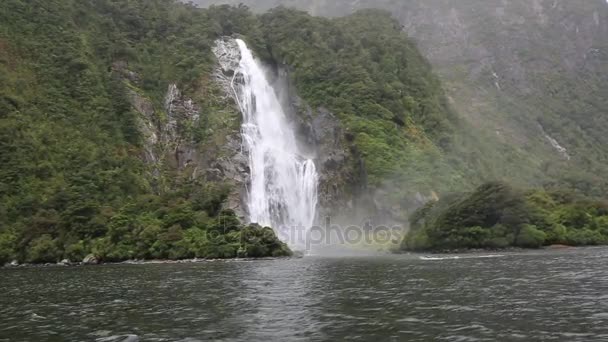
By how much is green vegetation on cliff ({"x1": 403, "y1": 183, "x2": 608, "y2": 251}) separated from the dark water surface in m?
21.2

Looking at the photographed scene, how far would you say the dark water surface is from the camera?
551 inches

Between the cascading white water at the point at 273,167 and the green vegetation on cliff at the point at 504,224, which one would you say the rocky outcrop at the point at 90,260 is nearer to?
the cascading white water at the point at 273,167

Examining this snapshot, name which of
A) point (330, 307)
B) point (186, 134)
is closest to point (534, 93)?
point (186, 134)

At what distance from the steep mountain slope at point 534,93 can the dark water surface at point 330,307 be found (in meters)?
76.2

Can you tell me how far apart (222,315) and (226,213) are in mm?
39640

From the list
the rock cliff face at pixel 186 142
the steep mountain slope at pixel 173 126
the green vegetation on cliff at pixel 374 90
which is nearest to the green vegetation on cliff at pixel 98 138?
the steep mountain slope at pixel 173 126

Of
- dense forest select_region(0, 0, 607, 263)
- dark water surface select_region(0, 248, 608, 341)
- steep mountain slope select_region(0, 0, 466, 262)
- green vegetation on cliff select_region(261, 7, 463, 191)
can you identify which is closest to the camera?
dark water surface select_region(0, 248, 608, 341)

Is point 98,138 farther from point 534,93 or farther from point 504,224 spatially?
point 534,93

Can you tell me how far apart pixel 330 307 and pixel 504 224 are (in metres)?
38.4

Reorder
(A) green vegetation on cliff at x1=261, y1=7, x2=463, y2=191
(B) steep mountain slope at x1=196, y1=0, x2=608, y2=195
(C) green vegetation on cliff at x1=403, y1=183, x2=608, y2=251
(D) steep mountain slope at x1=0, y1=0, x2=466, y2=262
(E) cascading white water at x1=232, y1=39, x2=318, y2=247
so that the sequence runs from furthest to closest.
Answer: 1. (B) steep mountain slope at x1=196, y1=0, x2=608, y2=195
2. (A) green vegetation on cliff at x1=261, y1=7, x2=463, y2=191
3. (E) cascading white water at x1=232, y1=39, x2=318, y2=247
4. (D) steep mountain slope at x1=0, y1=0, x2=466, y2=262
5. (C) green vegetation on cliff at x1=403, y1=183, x2=608, y2=251

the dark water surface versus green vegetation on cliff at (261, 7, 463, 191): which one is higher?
green vegetation on cliff at (261, 7, 463, 191)

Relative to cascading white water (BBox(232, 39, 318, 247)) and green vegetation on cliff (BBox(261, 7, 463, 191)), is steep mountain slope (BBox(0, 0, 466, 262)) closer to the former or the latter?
green vegetation on cliff (BBox(261, 7, 463, 191))

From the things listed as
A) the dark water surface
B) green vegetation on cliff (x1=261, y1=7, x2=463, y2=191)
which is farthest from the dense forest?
the dark water surface

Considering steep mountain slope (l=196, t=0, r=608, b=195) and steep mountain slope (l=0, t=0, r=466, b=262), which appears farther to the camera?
steep mountain slope (l=196, t=0, r=608, b=195)
